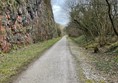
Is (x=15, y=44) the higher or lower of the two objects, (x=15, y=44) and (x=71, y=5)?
the lower

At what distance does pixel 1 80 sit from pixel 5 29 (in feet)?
42.5

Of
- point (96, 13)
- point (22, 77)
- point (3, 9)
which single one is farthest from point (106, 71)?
point (96, 13)

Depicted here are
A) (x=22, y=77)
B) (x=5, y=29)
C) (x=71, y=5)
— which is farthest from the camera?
(x=71, y=5)

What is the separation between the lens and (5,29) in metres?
21.5

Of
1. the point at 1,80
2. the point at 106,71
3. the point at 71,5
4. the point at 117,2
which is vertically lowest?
the point at 106,71

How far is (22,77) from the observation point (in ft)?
32.4

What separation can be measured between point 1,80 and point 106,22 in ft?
68.9

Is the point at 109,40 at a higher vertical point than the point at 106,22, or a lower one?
lower

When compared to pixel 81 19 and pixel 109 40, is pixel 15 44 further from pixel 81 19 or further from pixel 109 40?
pixel 81 19

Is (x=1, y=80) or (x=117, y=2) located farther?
(x=117, y=2)

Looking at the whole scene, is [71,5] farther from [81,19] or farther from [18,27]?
[18,27]

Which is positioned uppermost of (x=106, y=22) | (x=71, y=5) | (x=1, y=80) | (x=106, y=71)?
(x=71, y=5)

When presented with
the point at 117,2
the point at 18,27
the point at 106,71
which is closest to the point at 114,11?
the point at 117,2

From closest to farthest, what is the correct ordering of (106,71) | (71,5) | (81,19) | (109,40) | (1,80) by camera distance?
(1,80) → (106,71) → (109,40) → (81,19) → (71,5)
